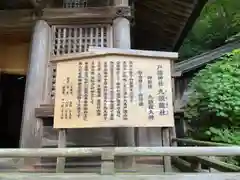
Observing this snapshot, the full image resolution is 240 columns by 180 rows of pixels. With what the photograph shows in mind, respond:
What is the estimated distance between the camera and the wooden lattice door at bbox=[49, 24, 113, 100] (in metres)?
5.13

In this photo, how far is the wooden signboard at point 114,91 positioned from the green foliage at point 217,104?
8.82ft

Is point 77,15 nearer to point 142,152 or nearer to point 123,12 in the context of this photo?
point 123,12

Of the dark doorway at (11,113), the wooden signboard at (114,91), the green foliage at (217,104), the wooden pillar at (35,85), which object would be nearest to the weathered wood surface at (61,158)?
the wooden signboard at (114,91)

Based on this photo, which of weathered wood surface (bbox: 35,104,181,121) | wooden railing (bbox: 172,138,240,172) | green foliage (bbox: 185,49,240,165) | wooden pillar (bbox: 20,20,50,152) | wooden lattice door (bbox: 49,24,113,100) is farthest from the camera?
green foliage (bbox: 185,49,240,165)

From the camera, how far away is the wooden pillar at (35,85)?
464 centimetres

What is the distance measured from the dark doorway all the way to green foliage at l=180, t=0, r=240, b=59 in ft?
26.8

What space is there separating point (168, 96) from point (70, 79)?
1304 mm

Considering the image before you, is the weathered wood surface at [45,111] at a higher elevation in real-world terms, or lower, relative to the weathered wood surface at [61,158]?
higher

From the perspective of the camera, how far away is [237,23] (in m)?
13.5

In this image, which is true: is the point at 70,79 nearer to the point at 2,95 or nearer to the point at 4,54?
the point at 4,54

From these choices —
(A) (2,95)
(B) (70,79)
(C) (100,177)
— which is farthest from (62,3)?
(A) (2,95)

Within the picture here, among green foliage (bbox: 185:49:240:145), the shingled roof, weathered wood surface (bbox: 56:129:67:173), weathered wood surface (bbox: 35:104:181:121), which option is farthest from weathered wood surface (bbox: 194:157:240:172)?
the shingled roof

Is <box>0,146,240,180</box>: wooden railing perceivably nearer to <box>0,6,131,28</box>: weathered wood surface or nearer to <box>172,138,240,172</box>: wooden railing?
<box>172,138,240,172</box>: wooden railing

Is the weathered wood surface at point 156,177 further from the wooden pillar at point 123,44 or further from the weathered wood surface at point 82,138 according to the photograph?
the weathered wood surface at point 82,138
